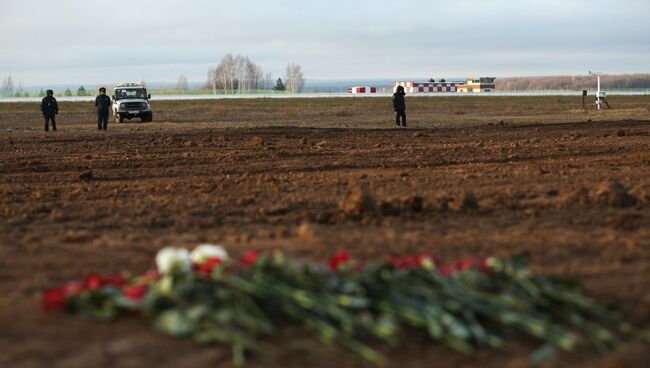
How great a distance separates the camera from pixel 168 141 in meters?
24.8

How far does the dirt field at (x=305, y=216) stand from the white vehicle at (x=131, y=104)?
1644 centimetres

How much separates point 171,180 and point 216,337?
34.5 feet

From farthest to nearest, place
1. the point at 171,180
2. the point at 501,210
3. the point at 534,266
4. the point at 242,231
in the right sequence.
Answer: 1. the point at 171,180
2. the point at 501,210
3. the point at 242,231
4. the point at 534,266

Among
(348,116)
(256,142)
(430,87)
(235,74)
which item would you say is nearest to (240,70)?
(235,74)

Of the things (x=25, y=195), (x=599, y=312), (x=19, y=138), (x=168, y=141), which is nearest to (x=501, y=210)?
(x=599, y=312)

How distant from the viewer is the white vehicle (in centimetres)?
4059

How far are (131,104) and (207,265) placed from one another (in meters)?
34.7

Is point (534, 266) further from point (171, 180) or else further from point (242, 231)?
point (171, 180)

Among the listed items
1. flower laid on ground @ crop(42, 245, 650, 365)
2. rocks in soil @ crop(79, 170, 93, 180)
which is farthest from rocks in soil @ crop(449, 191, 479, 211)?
rocks in soil @ crop(79, 170, 93, 180)

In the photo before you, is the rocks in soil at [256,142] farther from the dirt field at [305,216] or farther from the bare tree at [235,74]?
the bare tree at [235,74]

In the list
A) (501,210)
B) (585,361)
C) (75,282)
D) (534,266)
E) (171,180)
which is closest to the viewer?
(585,361)

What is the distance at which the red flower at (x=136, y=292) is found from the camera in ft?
21.7

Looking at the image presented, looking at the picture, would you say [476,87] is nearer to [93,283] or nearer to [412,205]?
[412,205]

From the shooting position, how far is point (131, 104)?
40.8 m
